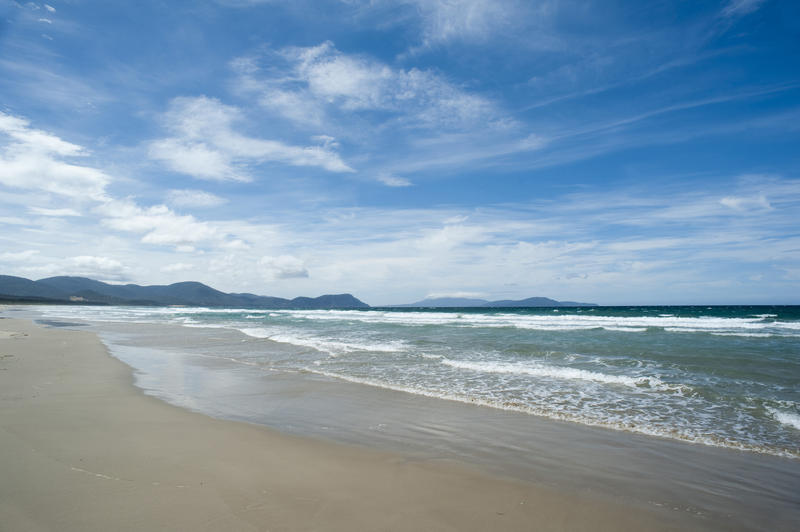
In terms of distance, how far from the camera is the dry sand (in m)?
3.03

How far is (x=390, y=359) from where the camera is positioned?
12453 mm

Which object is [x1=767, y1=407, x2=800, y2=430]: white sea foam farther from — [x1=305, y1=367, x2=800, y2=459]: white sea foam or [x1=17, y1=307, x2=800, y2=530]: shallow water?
[x1=305, y1=367, x2=800, y2=459]: white sea foam

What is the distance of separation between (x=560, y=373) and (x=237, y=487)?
27.9 feet

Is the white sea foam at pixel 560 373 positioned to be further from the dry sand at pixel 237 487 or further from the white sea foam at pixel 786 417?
the dry sand at pixel 237 487

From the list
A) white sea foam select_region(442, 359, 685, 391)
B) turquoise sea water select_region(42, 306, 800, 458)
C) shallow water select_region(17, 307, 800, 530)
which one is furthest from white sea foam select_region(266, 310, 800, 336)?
white sea foam select_region(442, 359, 685, 391)

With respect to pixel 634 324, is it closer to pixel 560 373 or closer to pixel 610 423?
pixel 560 373

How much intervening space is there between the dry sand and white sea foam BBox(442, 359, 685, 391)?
6084 mm

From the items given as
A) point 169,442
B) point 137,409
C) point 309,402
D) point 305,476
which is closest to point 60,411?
point 137,409

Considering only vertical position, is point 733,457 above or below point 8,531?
below

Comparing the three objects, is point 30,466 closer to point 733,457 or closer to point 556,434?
point 556,434

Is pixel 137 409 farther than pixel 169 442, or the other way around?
pixel 137 409

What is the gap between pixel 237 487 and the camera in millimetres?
3572

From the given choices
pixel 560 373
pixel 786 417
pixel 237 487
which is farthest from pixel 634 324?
pixel 237 487

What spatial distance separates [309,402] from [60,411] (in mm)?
A: 3710
